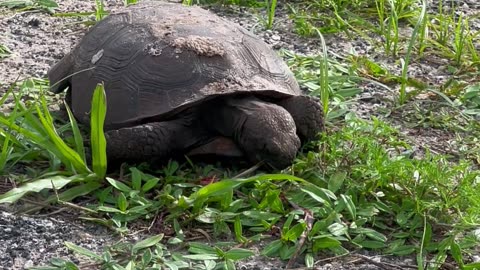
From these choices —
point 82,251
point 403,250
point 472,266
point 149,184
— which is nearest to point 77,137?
point 149,184

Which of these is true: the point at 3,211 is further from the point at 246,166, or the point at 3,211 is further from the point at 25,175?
the point at 246,166

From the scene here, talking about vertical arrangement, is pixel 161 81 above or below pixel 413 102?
above

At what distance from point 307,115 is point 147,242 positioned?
2.96 ft

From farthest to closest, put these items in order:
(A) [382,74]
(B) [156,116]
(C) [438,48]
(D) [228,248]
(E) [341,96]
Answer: (C) [438,48] → (A) [382,74] → (E) [341,96] → (B) [156,116] → (D) [228,248]

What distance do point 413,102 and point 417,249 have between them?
133cm

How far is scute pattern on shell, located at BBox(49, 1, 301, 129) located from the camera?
3.49 m

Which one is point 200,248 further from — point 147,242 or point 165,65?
point 165,65

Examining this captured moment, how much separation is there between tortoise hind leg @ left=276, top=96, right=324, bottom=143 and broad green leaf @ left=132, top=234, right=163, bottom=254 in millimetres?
825

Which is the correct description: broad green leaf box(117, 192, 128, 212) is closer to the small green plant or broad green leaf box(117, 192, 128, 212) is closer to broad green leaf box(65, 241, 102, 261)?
the small green plant

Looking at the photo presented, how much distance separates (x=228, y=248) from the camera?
3066 millimetres

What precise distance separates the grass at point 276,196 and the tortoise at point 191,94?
9cm

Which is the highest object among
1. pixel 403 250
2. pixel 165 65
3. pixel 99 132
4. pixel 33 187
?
pixel 165 65

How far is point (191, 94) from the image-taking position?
3.46m

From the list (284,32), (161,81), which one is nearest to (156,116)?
(161,81)
